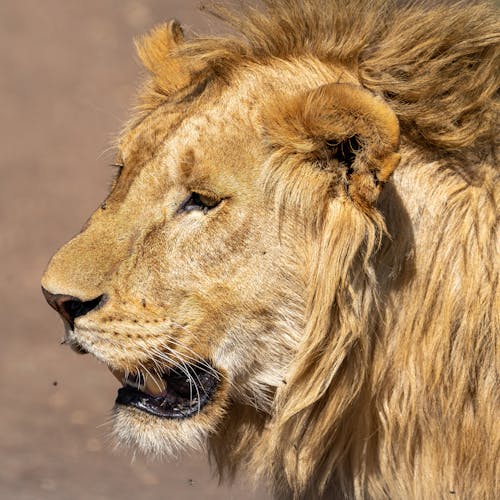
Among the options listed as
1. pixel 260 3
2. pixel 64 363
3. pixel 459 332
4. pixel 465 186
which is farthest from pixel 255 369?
pixel 64 363

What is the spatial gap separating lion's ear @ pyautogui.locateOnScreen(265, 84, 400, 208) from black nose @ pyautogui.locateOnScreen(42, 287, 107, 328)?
63 cm

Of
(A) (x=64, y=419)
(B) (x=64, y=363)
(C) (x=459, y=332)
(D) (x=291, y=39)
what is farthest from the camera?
(B) (x=64, y=363)

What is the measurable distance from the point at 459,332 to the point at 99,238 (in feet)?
3.31

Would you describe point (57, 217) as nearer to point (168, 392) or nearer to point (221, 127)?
point (168, 392)

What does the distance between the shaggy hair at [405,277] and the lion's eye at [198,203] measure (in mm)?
A: 166

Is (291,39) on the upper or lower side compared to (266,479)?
upper

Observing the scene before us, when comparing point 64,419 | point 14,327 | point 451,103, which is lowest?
point 64,419

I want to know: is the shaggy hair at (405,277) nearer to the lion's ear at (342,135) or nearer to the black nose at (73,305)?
the lion's ear at (342,135)

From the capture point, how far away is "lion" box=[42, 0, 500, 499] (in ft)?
9.28

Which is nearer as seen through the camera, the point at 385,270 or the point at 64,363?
the point at 385,270

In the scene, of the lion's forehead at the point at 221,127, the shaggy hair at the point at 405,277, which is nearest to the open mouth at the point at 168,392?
the shaggy hair at the point at 405,277

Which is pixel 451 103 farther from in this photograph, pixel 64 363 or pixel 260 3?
pixel 64 363

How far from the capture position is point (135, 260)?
9.51 ft

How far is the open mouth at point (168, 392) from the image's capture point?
2.98 metres
